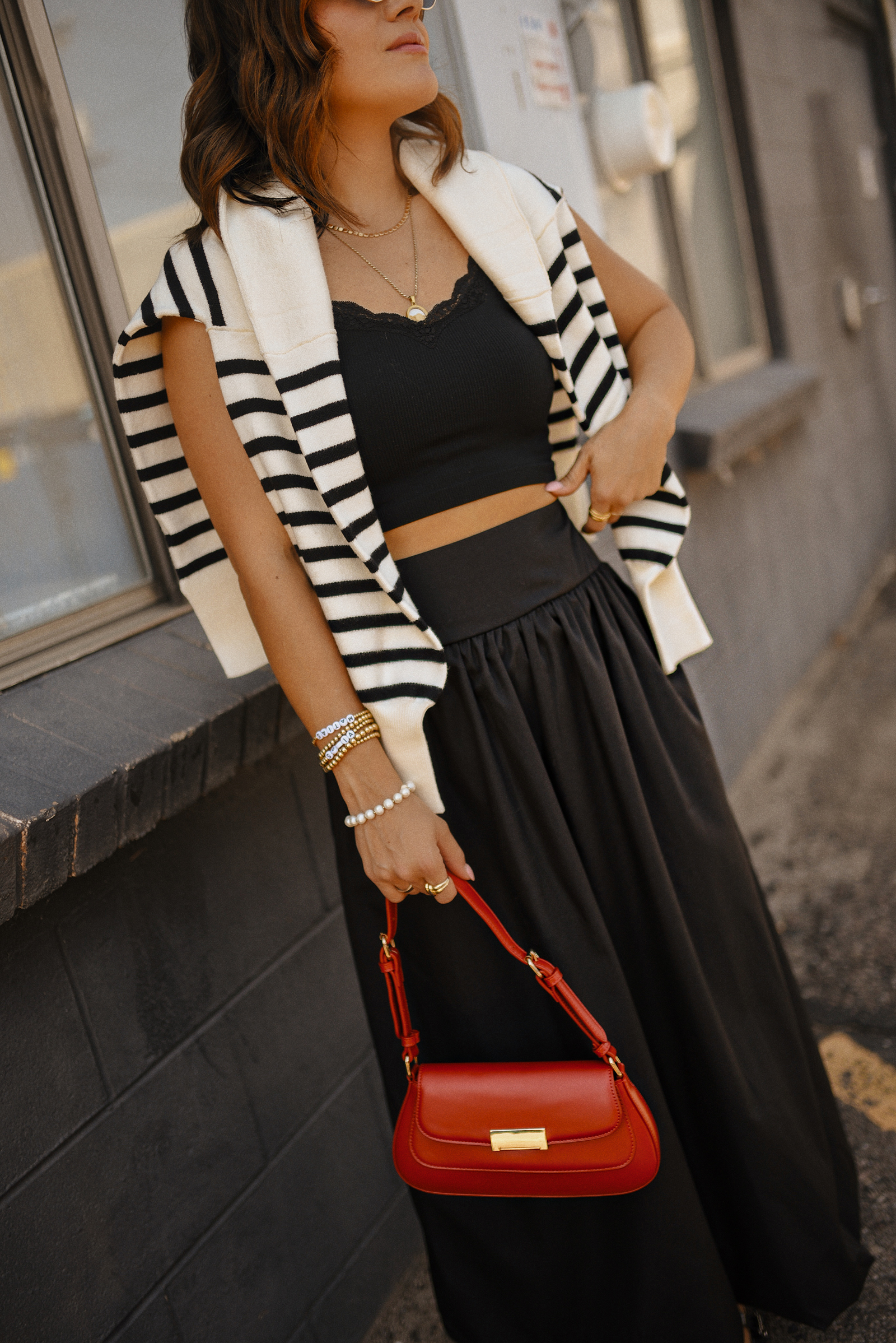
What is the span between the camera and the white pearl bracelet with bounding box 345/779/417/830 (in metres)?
1.37

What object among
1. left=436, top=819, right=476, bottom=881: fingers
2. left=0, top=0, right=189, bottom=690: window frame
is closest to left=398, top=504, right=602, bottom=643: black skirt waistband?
left=436, top=819, right=476, bottom=881: fingers

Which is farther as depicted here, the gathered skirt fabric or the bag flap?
the gathered skirt fabric

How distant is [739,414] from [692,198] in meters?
1.23

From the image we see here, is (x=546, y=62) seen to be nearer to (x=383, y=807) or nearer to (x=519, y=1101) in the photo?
(x=383, y=807)

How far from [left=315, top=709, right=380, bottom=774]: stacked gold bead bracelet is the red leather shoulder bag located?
224 millimetres

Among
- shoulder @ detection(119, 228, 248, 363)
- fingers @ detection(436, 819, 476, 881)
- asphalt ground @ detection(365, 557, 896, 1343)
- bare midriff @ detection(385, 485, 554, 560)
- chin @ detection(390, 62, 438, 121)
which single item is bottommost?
asphalt ground @ detection(365, 557, 896, 1343)

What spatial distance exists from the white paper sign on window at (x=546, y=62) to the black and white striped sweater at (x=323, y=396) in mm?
1058

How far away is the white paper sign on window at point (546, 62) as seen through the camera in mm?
2484

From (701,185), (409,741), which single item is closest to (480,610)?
(409,741)

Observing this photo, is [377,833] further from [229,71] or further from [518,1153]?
[229,71]

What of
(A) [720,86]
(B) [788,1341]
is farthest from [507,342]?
(A) [720,86]

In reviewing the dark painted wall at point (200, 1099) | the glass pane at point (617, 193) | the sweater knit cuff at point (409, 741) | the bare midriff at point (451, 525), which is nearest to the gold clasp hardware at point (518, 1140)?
the sweater knit cuff at point (409, 741)

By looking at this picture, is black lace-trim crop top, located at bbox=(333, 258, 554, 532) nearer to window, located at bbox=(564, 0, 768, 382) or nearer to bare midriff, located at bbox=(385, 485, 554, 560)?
bare midriff, located at bbox=(385, 485, 554, 560)

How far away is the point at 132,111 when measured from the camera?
6.65 ft
